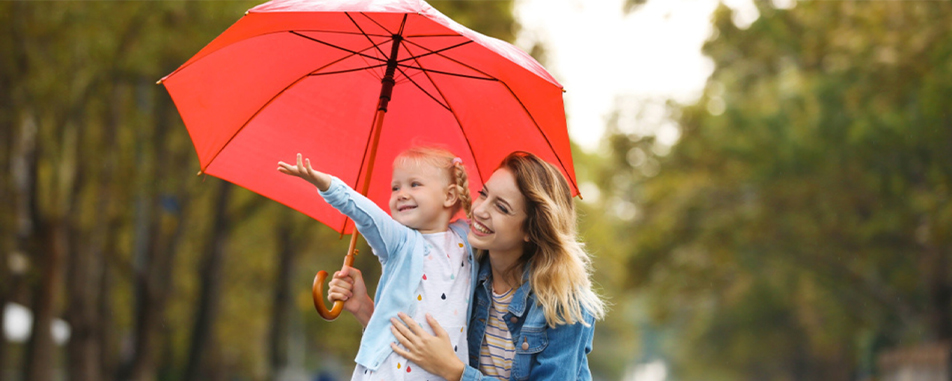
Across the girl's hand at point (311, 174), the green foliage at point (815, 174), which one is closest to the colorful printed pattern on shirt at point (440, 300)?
the girl's hand at point (311, 174)

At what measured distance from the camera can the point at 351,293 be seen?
4.22 m

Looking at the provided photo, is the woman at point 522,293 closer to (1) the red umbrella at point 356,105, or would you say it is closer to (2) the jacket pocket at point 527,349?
(2) the jacket pocket at point 527,349

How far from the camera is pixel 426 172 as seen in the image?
398cm

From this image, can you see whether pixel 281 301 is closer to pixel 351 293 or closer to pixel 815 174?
pixel 815 174

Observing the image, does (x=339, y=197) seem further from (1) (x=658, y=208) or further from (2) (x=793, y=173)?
(1) (x=658, y=208)

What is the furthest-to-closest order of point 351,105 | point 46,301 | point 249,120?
point 46,301 → point 351,105 → point 249,120

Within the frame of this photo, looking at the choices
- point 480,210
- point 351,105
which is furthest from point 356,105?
point 480,210

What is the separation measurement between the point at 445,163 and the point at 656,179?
778 inches

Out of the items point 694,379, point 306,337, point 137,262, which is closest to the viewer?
point 137,262

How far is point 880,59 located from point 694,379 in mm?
60728

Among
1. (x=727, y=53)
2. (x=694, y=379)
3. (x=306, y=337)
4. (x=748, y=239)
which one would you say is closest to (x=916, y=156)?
(x=748, y=239)

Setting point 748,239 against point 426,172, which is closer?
point 426,172

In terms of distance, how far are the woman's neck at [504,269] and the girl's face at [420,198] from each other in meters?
0.25

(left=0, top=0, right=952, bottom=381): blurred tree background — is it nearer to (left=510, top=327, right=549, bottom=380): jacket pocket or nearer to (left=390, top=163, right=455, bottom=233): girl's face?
(left=390, top=163, right=455, bottom=233): girl's face
